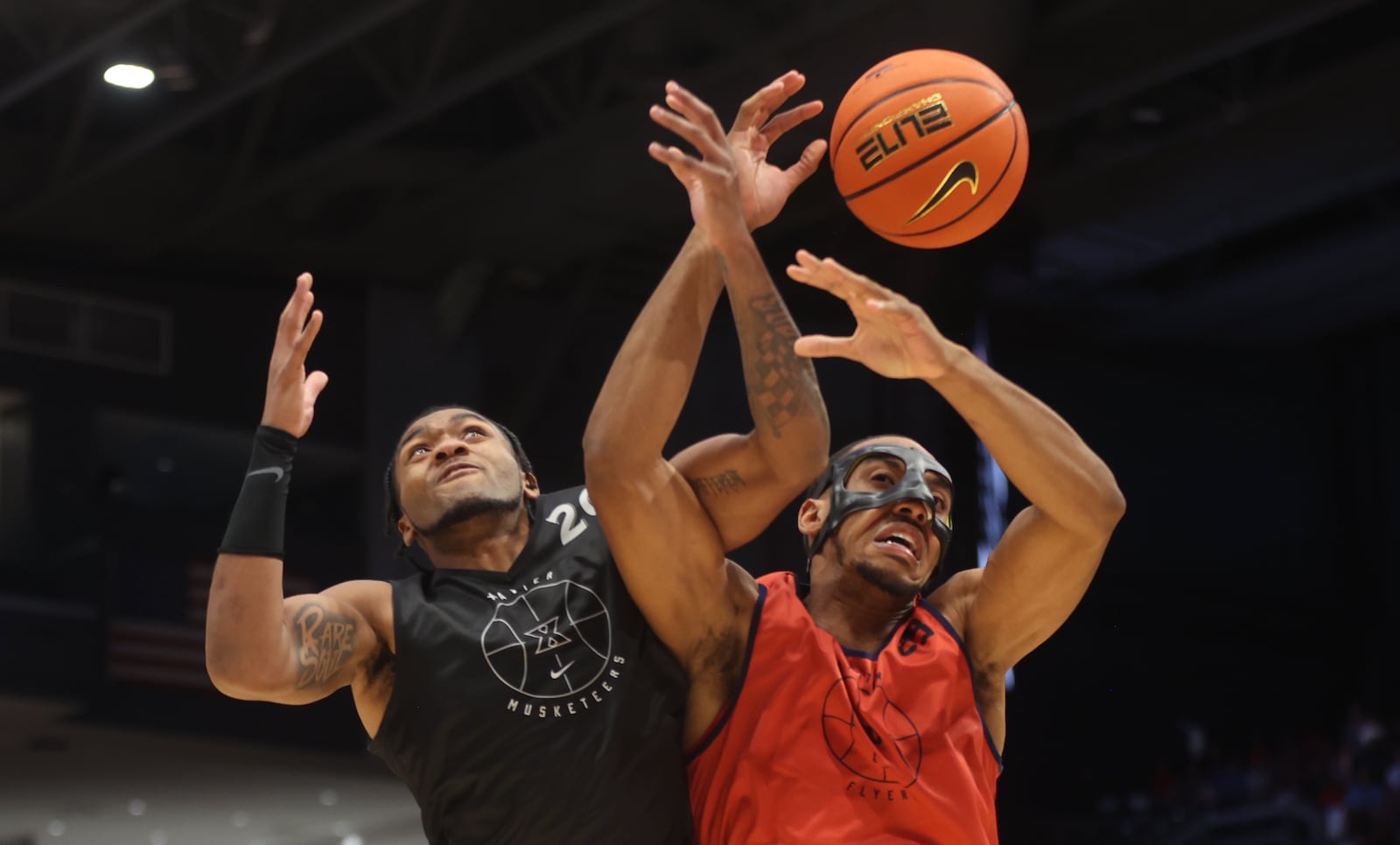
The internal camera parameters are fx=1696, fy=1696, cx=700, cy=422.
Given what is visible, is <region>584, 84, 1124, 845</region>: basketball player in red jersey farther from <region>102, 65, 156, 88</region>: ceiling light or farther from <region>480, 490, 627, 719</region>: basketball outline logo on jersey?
<region>102, 65, 156, 88</region>: ceiling light

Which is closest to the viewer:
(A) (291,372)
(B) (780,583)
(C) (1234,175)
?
(A) (291,372)

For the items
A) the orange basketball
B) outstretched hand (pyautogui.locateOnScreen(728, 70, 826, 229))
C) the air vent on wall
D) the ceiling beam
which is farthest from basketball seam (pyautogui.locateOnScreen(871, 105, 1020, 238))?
the air vent on wall

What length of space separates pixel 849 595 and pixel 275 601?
1.25 meters

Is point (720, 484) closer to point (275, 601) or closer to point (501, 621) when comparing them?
point (501, 621)

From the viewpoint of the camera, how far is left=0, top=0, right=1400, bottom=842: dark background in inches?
378

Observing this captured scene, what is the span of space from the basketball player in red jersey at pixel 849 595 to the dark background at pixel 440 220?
557cm

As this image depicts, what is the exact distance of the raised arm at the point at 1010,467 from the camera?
330cm

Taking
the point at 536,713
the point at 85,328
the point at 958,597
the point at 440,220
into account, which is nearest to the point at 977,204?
the point at 958,597

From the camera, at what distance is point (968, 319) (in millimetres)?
10047

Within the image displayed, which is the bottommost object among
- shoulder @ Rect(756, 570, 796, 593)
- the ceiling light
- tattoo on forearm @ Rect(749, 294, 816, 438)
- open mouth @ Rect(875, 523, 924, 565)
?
shoulder @ Rect(756, 570, 796, 593)

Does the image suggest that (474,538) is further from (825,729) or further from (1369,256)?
(1369,256)

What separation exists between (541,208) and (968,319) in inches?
113

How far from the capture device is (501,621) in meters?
3.45

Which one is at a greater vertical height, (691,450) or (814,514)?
(691,450)
